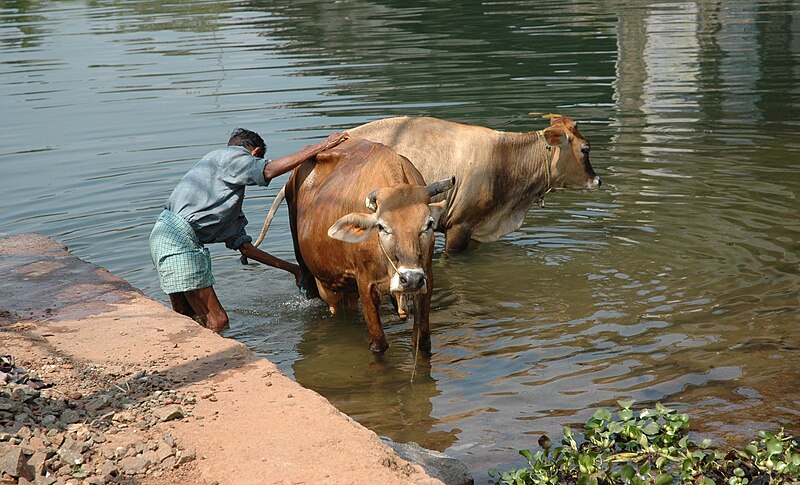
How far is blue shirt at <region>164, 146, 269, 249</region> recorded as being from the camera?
311 inches

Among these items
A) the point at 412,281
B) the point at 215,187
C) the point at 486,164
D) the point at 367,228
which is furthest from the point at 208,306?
the point at 486,164

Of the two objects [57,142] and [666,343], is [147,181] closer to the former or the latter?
[57,142]

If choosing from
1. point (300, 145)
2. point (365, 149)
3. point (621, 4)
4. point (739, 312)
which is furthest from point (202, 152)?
point (621, 4)

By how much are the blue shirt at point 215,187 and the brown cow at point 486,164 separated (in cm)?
170

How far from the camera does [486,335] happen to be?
816 centimetres

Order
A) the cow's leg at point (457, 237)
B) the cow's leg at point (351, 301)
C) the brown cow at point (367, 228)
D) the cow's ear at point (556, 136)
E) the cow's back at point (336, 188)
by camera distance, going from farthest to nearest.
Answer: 1. the cow's ear at point (556, 136)
2. the cow's leg at point (457, 237)
3. the cow's leg at point (351, 301)
4. the cow's back at point (336, 188)
5. the brown cow at point (367, 228)

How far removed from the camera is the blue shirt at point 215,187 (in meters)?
7.91

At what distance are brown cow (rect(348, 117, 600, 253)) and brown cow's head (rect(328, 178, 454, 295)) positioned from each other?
276 centimetres

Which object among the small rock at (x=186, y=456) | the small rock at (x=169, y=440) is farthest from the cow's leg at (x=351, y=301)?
the small rock at (x=186, y=456)

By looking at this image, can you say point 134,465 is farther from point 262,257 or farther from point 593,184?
point 593,184

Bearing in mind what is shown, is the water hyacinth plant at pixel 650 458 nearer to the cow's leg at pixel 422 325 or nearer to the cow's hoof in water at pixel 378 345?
the cow's leg at pixel 422 325

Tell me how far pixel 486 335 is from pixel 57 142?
9636mm

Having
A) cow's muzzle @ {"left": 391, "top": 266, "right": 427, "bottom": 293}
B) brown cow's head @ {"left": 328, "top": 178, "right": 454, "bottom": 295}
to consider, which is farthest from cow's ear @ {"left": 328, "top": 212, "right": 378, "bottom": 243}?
cow's muzzle @ {"left": 391, "top": 266, "right": 427, "bottom": 293}

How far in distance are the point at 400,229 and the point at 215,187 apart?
203cm
